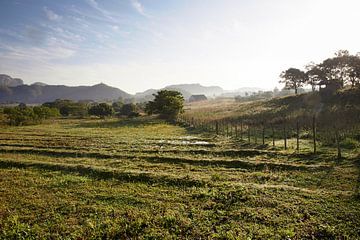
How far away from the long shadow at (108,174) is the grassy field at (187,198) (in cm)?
7

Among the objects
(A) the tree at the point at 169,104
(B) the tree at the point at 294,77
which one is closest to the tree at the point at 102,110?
(A) the tree at the point at 169,104

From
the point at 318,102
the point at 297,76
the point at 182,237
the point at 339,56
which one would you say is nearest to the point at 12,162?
the point at 182,237

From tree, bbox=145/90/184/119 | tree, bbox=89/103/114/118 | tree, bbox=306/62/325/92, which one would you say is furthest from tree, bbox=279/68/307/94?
tree, bbox=89/103/114/118

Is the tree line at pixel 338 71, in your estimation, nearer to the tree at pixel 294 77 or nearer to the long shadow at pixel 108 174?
the tree at pixel 294 77

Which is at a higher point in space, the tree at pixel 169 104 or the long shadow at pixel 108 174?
the tree at pixel 169 104

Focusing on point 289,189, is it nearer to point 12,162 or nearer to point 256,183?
point 256,183

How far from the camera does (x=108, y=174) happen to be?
60.5 ft

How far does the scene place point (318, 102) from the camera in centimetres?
6084

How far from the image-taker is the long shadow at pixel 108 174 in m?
16.2

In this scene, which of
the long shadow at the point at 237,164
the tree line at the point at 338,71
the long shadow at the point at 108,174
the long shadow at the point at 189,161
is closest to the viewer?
the long shadow at the point at 108,174

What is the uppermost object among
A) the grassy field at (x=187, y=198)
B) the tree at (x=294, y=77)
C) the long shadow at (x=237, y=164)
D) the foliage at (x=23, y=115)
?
the tree at (x=294, y=77)

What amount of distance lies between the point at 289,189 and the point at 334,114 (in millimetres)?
39952

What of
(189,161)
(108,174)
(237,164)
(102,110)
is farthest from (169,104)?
(108,174)

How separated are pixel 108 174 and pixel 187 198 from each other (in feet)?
23.4
